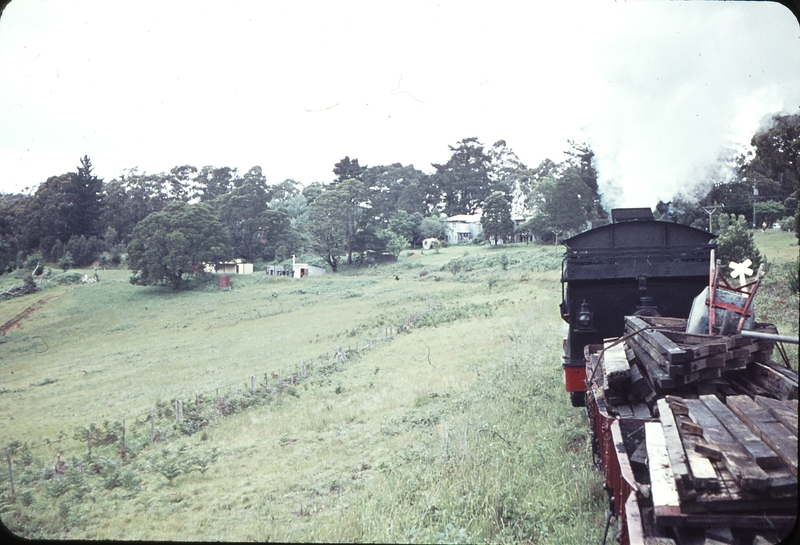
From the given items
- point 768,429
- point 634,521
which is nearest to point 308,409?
point 634,521

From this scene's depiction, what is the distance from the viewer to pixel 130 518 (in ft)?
20.3

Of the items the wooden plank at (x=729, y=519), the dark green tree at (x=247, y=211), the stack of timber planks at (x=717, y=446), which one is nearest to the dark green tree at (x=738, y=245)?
the stack of timber planks at (x=717, y=446)

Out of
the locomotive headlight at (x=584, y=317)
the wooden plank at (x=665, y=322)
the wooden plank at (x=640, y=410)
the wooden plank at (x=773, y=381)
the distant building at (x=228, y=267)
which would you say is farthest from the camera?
the distant building at (x=228, y=267)

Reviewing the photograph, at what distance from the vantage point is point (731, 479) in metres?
2.66

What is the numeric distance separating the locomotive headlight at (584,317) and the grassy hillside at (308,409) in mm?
1392

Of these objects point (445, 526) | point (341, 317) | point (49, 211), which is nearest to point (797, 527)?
point (445, 526)

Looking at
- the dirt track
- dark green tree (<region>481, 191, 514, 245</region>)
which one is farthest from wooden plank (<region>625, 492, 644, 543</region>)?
dark green tree (<region>481, 191, 514, 245</region>)

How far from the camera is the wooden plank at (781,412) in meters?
2.99

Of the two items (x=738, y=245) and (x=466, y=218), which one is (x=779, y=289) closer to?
(x=738, y=245)

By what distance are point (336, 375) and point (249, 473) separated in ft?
22.1

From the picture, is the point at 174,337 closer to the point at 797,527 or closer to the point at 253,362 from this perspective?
the point at 253,362

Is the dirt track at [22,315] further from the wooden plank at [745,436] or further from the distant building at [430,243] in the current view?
the wooden plank at [745,436]

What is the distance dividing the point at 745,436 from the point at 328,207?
Answer: 46.3 feet

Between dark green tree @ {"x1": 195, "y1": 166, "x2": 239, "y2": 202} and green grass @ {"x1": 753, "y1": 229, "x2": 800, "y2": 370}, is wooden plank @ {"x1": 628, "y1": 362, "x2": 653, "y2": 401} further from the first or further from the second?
dark green tree @ {"x1": 195, "y1": 166, "x2": 239, "y2": 202}
